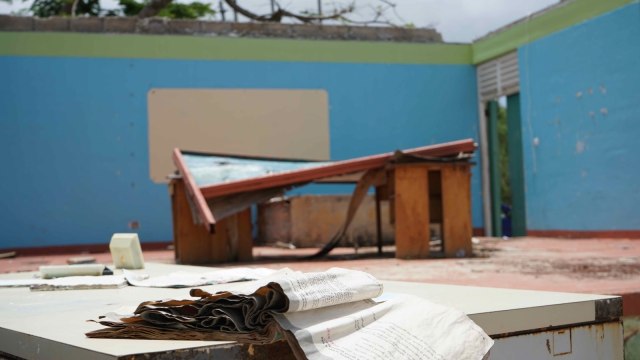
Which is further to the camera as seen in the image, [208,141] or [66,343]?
[208,141]

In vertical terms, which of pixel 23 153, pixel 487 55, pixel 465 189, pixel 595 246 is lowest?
pixel 595 246

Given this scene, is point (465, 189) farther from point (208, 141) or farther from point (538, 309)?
point (208, 141)

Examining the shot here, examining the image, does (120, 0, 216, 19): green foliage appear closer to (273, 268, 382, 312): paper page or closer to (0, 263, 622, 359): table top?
(0, 263, 622, 359): table top

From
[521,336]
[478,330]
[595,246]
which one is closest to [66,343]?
[478,330]

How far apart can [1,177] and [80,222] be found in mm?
1792

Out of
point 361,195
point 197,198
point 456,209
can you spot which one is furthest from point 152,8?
point 456,209

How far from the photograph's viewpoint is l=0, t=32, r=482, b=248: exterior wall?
15.9 m

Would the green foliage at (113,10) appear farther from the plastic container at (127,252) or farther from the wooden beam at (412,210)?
the plastic container at (127,252)

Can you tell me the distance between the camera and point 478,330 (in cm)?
268

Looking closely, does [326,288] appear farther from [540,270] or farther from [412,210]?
[412,210]

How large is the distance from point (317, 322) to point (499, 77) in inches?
612

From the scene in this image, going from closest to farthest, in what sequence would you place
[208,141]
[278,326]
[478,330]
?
[278,326] → [478,330] → [208,141]

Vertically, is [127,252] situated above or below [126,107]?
below

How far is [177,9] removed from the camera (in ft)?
76.6
